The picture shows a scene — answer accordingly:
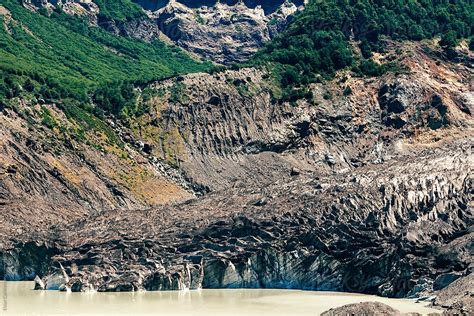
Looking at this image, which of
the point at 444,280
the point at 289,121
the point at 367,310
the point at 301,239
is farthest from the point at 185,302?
the point at 289,121

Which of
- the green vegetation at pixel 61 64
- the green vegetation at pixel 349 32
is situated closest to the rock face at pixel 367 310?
the green vegetation at pixel 61 64

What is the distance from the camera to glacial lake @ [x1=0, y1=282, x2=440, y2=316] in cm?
5631

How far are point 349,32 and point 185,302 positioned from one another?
3254 inches

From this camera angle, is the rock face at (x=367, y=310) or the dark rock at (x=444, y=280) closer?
the rock face at (x=367, y=310)

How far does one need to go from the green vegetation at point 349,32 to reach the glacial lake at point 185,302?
205 ft

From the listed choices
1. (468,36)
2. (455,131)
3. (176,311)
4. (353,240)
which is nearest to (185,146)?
(455,131)

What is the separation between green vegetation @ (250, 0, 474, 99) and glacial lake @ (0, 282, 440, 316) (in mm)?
62544

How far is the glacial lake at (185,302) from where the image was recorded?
5631 cm

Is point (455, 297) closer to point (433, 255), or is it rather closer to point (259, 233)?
point (433, 255)

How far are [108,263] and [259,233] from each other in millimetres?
9182

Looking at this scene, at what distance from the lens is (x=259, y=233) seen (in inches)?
2776

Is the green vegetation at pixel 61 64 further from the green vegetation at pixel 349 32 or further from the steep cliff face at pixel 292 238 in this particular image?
the steep cliff face at pixel 292 238

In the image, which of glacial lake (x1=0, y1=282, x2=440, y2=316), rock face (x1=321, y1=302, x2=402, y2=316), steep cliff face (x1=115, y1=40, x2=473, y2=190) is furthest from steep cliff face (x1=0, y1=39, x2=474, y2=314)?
steep cliff face (x1=115, y1=40, x2=473, y2=190)

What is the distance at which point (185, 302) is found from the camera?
6141 cm
